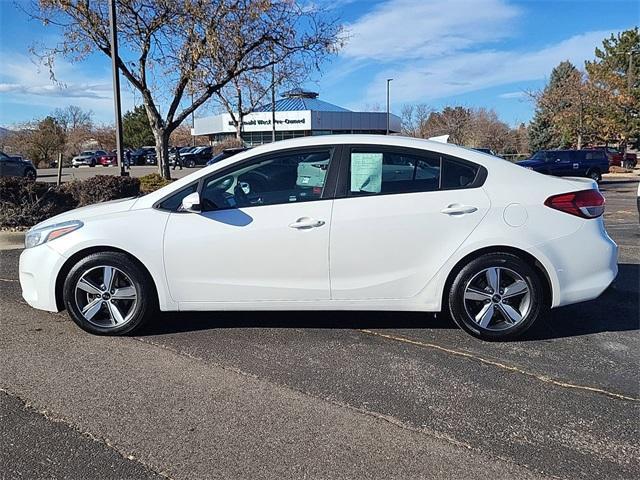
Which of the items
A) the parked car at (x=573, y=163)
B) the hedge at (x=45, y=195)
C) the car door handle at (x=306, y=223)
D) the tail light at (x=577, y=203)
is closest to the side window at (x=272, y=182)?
the car door handle at (x=306, y=223)

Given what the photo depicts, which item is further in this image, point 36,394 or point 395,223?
point 395,223

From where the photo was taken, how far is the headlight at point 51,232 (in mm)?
4180

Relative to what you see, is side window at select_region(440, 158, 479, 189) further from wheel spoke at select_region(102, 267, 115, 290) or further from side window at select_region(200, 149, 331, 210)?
wheel spoke at select_region(102, 267, 115, 290)

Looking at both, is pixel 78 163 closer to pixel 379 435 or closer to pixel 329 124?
pixel 329 124

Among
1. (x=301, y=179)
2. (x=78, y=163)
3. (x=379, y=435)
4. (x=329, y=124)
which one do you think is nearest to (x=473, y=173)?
(x=301, y=179)

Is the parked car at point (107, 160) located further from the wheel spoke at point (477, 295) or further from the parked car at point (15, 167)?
the wheel spoke at point (477, 295)

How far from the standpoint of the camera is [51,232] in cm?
423

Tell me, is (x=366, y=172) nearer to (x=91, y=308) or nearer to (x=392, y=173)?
→ (x=392, y=173)

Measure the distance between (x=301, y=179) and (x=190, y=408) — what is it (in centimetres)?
A: 193

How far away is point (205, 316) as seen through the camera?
4.76 metres

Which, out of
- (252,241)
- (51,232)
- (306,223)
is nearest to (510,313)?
(306,223)

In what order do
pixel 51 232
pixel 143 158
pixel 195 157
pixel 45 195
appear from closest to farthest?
1. pixel 51 232
2. pixel 45 195
3. pixel 195 157
4. pixel 143 158

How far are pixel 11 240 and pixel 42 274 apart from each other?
17.1 ft

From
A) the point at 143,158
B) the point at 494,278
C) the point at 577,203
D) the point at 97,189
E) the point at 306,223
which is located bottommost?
the point at 494,278
